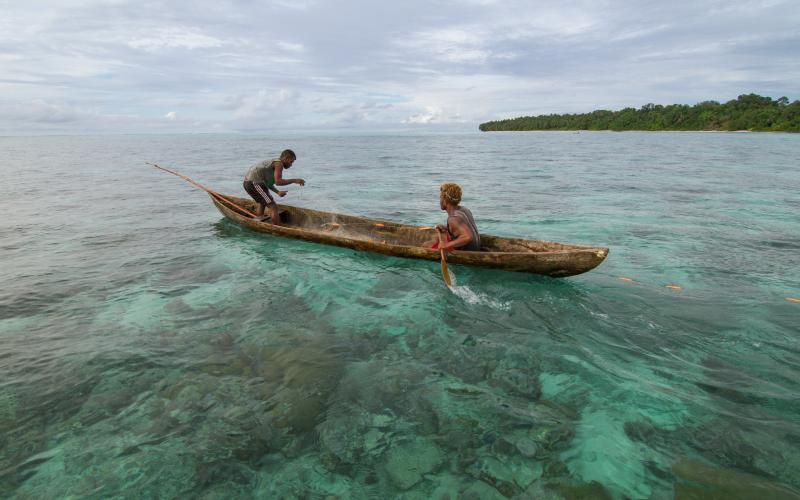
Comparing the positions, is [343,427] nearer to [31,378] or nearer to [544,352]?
[544,352]

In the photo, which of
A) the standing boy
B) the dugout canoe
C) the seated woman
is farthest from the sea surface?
the standing boy

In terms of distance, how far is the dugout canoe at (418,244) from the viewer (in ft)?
24.0

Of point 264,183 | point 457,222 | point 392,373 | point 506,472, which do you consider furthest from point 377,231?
point 506,472

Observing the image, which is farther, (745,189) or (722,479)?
(745,189)

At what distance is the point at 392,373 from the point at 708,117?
4341 inches

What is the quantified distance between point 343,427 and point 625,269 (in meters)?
7.14

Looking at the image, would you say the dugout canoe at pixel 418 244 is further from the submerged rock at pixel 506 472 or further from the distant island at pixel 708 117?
the distant island at pixel 708 117

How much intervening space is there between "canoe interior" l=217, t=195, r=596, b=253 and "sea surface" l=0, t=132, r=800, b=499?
663 millimetres

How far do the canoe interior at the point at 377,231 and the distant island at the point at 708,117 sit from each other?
9440cm

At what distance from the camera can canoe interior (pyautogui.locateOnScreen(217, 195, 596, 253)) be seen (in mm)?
8590

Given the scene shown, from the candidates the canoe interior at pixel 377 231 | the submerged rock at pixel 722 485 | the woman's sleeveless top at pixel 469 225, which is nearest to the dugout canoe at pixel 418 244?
the canoe interior at pixel 377 231

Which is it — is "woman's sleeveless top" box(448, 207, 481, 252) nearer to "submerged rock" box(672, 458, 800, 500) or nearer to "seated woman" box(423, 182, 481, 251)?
"seated woman" box(423, 182, 481, 251)

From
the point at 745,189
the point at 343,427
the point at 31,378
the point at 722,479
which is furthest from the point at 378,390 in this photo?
the point at 745,189

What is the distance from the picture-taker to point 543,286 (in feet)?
26.1
